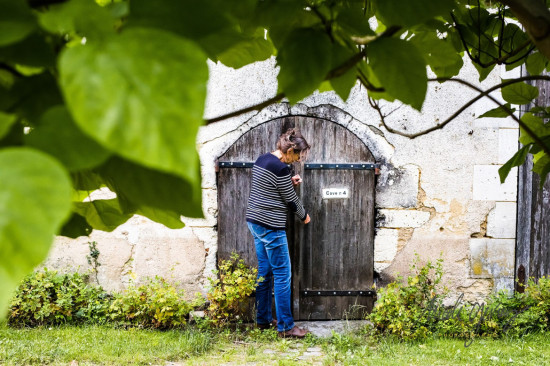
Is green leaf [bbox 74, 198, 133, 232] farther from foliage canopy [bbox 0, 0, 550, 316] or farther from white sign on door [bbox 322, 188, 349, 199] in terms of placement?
white sign on door [bbox 322, 188, 349, 199]

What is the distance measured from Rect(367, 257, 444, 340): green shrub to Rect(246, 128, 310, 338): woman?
2.29 ft

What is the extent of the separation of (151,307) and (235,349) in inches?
33.2

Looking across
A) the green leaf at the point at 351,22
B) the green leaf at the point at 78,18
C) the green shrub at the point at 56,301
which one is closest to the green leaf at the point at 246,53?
the green leaf at the point at 351,22

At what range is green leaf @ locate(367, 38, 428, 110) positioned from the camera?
0.51 meters

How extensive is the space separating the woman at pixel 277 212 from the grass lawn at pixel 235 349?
12.5 inches

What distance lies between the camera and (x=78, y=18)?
31 cm

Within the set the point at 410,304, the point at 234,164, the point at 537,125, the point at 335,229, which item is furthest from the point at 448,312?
the point at 537,125

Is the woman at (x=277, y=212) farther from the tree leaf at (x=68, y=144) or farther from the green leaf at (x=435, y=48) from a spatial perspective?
the tree leaf at (x=68, y=144)

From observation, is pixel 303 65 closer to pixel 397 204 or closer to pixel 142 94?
pixel 142 94

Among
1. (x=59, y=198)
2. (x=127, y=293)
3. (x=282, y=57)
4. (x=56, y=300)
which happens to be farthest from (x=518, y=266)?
(x=59, y=198)

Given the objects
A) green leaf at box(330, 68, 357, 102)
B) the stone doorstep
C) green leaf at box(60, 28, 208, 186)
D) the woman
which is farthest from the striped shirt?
green leaf at box(60, 28, 208, 186)

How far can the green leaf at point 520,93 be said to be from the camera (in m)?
0.93

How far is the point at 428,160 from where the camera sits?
4367mm

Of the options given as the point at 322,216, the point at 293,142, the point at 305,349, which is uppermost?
the point at 293,142
